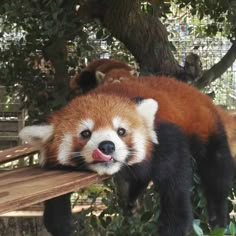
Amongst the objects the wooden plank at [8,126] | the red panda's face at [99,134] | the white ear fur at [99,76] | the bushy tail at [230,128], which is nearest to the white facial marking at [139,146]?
the red panda's face at [99,134]

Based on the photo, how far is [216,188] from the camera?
2.08 meters

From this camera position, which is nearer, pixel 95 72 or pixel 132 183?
pixel 132 183

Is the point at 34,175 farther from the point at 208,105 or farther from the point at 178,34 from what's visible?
the point at 178,34

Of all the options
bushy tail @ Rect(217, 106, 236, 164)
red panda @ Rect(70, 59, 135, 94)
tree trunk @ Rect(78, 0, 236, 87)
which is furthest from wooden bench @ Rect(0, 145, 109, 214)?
red panda @ Rect(70, 59, 135, 94)

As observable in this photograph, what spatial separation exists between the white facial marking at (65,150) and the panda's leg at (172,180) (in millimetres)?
265

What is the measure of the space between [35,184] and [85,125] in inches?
11.0

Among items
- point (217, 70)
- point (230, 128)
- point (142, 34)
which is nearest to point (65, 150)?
point (230, 128)

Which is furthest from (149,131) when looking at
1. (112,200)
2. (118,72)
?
(118,72)

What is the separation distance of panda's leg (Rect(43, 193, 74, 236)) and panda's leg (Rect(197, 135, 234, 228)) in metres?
0.50

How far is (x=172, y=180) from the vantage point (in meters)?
1.79

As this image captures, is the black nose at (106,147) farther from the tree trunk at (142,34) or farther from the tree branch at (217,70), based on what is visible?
the tree branch at (217,70)

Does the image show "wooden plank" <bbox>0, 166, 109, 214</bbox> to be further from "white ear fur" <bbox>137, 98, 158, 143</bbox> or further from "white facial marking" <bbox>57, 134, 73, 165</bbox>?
"white ear fur" <bbox>137, 98, 158, 143</bbox>

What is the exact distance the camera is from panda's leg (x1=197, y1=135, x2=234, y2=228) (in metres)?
2.03

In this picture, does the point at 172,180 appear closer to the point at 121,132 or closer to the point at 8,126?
the point at 121,132
